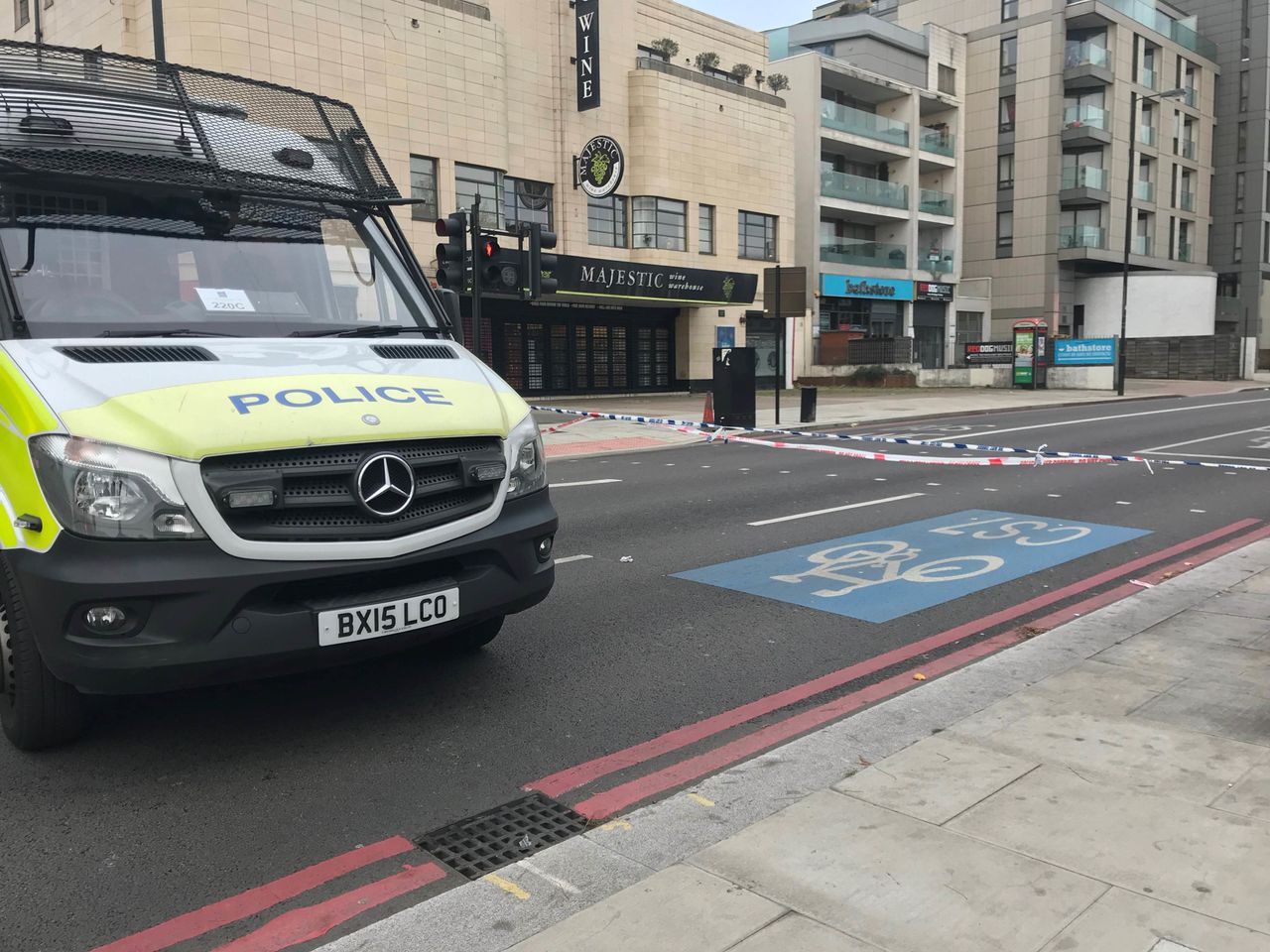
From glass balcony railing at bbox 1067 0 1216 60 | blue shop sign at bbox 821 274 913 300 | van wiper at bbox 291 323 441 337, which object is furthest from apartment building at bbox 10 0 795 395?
glass balcony railing at bbox 1067 0 1216 60

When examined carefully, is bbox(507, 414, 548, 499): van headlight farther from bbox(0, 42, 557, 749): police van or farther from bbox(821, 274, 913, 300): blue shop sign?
bbox(821, 274, 913, 300): blue shop sign

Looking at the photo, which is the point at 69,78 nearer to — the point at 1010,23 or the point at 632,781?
the point at 632,781

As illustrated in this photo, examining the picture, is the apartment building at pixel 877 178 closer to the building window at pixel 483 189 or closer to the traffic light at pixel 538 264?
the building window at pixel 483 189

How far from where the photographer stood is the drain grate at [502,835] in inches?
132

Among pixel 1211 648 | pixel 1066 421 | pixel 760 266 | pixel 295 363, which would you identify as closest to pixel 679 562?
pixel 1211 648

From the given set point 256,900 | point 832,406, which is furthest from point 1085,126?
point 256,900

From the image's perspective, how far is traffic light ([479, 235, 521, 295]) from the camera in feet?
41.0

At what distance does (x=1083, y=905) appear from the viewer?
290 cm

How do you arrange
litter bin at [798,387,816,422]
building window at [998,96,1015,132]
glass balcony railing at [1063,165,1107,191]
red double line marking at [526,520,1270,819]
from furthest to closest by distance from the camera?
1. building window at [998,96,1015,132]
2. glass balcony railing at [1063,165,1107,191]
3. litter bin at [798,387,816,422]
4. red double line marking at [526,520,1270,819]

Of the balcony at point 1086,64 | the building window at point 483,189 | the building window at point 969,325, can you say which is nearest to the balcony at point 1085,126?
the balcony at point 1086,64

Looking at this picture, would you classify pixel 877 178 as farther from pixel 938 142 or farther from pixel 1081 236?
pixel 1081 236

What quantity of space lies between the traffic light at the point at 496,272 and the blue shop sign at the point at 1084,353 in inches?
1288

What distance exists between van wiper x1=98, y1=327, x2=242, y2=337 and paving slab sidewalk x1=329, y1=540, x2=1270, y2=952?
265 centimetres

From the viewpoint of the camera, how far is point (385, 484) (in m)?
3.84
